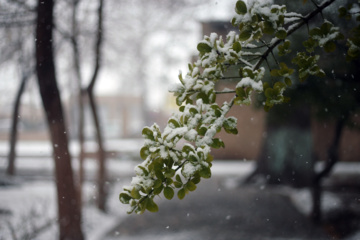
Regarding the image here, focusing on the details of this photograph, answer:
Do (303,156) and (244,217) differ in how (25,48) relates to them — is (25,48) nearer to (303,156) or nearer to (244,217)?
(244,217)

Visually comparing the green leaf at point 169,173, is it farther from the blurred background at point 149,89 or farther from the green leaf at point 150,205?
the blurred background at point 149,89

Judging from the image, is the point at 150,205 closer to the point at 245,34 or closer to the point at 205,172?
the point at 205,172

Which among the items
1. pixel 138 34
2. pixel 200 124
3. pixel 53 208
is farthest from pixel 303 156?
pixel 200 124

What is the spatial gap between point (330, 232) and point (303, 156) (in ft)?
9.57

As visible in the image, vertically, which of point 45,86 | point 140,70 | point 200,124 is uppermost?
point 200,124

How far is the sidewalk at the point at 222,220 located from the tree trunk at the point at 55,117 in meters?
1.31

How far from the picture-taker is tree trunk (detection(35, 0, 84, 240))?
14.2 ft

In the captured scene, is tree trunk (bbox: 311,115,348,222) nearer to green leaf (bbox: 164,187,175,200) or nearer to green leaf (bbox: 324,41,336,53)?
green leaf (bbox: 324,41,336,53)

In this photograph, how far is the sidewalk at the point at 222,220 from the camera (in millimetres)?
5754

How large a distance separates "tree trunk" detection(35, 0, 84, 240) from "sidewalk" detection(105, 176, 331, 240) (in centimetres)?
131

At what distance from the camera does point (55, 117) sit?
4441 mm

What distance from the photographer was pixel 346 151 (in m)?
11.7

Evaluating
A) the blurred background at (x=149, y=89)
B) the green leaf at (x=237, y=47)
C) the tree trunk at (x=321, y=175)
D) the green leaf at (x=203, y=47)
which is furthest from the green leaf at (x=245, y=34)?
the tree trunk at (x=321, y=175)

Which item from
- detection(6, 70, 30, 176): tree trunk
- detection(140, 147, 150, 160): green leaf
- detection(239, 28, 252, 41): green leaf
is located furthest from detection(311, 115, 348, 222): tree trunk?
detection(6, 70, 30, 176): tree trunk
